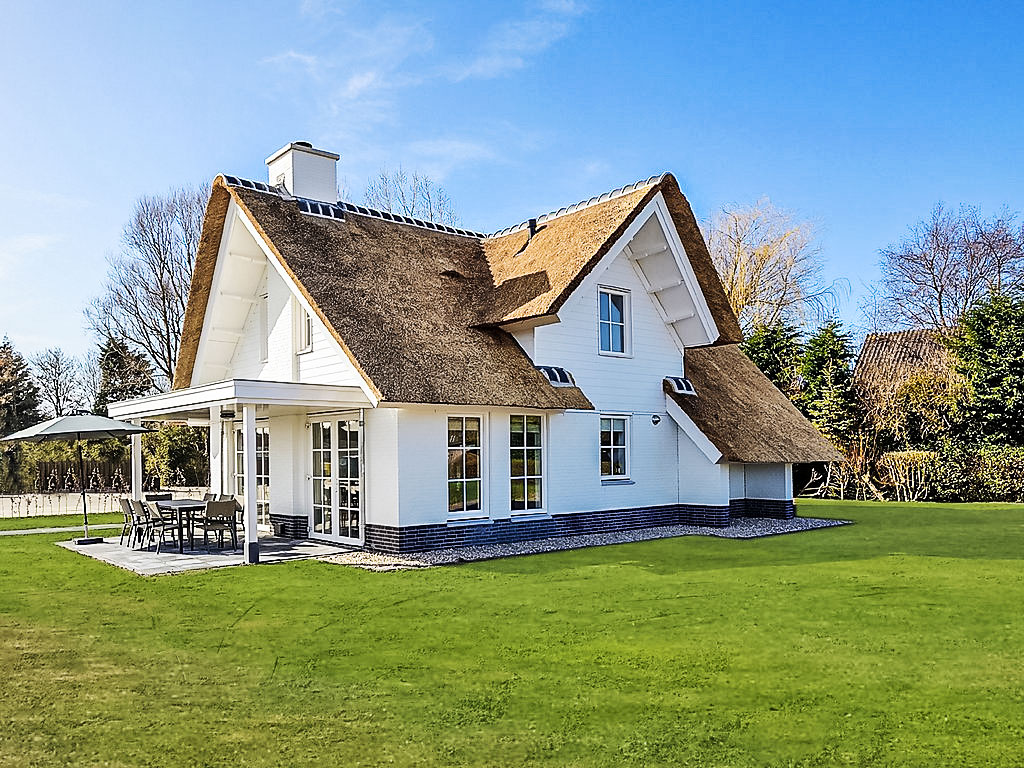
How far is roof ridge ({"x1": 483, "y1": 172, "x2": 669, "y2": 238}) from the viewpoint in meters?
16.6

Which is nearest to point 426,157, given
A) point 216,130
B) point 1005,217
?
point 216,130

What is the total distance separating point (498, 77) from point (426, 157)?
17496 mm

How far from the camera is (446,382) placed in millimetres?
13625

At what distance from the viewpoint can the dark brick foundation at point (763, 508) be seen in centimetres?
1864

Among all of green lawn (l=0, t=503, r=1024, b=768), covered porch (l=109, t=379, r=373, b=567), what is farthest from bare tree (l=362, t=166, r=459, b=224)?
green lawn (l=0, t=503, r=1024, b=768)

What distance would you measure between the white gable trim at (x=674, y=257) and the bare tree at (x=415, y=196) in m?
16.7

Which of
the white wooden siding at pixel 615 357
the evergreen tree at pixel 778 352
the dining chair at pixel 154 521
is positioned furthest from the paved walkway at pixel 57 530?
the evergreen tree at pixel 778 352

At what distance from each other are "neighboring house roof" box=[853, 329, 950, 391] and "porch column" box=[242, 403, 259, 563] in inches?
900

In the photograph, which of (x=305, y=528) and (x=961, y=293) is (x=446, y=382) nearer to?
(x=305, y=528)

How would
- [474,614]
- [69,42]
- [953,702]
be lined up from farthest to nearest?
[69,42], [474,614], [953,702]

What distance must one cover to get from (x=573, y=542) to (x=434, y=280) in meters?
5.29

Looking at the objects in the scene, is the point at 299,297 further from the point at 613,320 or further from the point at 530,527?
the point at 613,320

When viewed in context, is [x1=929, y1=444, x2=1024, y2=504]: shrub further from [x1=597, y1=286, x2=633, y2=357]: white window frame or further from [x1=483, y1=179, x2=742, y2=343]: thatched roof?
[x1=597, y1=286, x2=633, y2=357]: white window frame

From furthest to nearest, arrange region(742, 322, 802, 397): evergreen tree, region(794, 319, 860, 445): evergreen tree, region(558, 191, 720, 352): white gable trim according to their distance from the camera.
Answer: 1. region(742, 322, 802, 397): evergreen tree
2. region(794, 319, 860, 445): evergreen tree
3. region(558, 191, 720, 352): white gable trim
